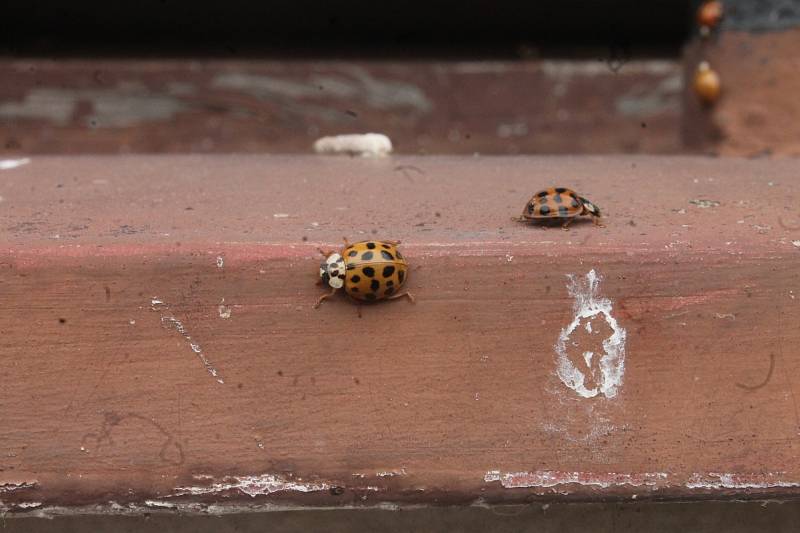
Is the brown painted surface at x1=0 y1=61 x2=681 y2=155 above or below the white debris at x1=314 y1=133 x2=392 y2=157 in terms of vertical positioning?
above

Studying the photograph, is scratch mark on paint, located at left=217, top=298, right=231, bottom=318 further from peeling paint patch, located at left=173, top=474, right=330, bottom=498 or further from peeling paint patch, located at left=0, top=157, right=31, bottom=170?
peeling paint patch, located at left=0, top=157, right=31, bottom=170

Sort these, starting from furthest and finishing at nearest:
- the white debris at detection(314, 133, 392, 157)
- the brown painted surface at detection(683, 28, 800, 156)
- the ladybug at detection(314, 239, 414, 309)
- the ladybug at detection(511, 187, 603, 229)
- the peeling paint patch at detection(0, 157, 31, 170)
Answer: the brown painted surface at detection(683, 28, 800, 156) < the white debris at detection(314, 133, 392, 157) < the peeling paint patch at detection(0, 157, 31, 170) < the ladybug at detection(511, 187, 603, 229) < the ladybug at detection(314, 239, 414, 309)

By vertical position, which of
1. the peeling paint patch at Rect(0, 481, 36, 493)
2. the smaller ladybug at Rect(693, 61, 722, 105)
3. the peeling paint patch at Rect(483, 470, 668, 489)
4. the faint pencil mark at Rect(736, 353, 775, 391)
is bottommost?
the peeling paint patch at Rect(0, 481, 36, 493)

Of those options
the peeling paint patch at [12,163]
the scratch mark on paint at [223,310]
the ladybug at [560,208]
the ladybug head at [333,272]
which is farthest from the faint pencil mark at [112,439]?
the peeling paint patch at [12,163]

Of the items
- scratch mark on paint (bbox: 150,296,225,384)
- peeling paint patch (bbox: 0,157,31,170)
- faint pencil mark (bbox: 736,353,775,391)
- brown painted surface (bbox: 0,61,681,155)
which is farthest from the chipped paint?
faint pencil mark (bbox: 736,353,775,391)

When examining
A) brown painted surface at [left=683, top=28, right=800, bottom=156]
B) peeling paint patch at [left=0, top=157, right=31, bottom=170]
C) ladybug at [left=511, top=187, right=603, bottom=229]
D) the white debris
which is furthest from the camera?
brown painted surface at [left=683, top=28, right=800, bottom=156]

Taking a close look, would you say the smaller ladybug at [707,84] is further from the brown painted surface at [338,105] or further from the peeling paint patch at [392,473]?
the peeling paint patch at [392,473]
